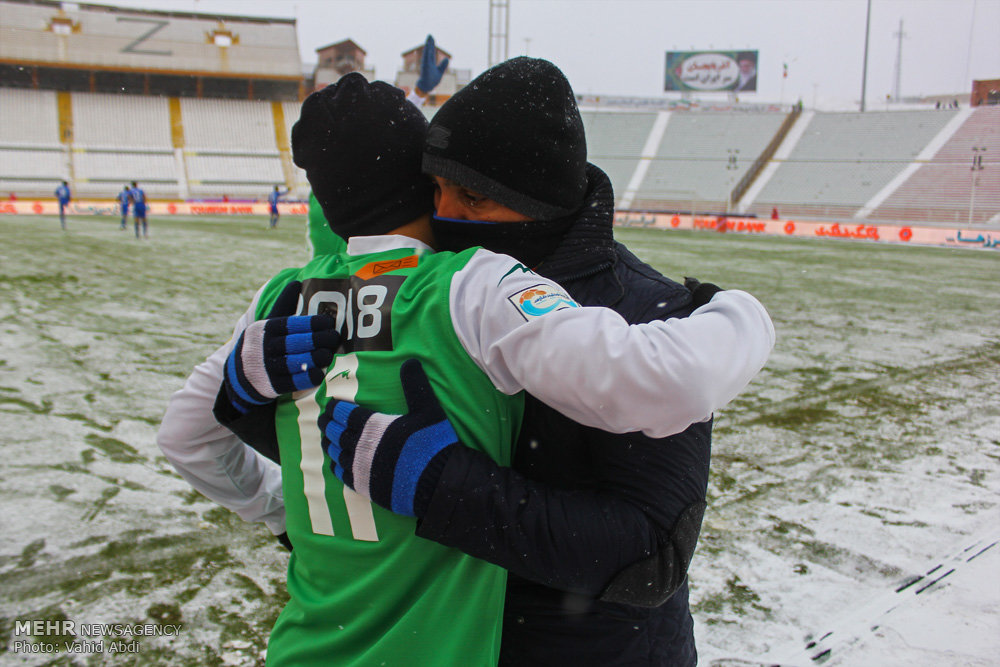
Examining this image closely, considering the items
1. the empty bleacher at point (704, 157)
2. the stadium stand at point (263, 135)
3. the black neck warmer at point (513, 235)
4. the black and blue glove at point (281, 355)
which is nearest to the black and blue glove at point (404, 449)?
the black and blue glove at point (281, 355)

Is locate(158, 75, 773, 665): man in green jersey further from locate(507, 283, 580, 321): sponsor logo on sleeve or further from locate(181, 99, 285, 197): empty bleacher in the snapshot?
locate(181, 99, 285, 197): empty bleacher

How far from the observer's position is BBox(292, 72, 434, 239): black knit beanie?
1117 millimetres

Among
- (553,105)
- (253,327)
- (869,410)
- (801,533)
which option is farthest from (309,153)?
(869,410)

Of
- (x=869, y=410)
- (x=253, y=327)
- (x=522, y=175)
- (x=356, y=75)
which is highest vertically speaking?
(x=356, y=75)

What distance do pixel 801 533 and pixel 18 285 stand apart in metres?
9.09

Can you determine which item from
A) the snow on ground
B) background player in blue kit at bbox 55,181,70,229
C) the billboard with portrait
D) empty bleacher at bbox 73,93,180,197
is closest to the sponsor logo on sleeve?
the snow on ground

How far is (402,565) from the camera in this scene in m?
0.98

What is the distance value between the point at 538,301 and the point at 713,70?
56094 mm

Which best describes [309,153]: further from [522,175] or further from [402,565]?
[402,565]

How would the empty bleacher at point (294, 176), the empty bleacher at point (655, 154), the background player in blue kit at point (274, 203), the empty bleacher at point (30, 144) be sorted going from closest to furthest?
the background player in blue kit at point (274, 203), the empty bleacher at point (655, 154), the empty bleacher at point (30, 144), the empty bleacher at point (294, 176)

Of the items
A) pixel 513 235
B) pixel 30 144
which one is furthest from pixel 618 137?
pixel 513 235

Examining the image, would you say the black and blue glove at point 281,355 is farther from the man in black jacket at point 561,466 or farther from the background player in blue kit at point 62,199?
the background player in blue kit at point 62,199

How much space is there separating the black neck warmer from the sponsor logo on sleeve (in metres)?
0.22

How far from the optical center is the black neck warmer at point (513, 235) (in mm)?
1108
